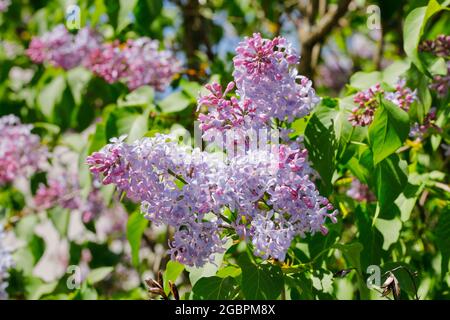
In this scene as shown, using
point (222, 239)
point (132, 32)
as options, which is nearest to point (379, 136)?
point (222, 239)

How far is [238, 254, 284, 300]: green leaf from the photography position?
1154 mm

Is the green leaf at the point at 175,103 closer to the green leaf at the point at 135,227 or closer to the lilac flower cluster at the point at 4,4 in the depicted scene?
the green leaf at the point at 135,227

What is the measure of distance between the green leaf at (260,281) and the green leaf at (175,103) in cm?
71

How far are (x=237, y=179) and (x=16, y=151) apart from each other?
1226mm

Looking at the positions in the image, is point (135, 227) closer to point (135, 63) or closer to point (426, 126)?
point (135, 63)

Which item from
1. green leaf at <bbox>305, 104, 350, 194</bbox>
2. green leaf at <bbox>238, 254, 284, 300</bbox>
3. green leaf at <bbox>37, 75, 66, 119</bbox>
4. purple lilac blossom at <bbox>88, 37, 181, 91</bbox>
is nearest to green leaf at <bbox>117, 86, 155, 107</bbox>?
purple lilac blossom at <bbox>88, 37, 181, 91</bbox>

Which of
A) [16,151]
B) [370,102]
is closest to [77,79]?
[16,151]

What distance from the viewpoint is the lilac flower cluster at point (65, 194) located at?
7.66ft

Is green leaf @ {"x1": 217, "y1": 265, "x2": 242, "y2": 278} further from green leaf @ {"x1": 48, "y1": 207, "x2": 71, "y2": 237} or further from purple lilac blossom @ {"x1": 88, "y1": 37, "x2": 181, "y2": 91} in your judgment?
green leaf @ {"x1": 48, "y1": 207, "x2": 71, "y2": 237}

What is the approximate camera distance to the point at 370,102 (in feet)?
4.48


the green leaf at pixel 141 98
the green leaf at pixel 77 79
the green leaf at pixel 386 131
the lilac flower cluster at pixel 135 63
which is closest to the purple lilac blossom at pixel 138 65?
the lilac flower cluster at pixel 135 63

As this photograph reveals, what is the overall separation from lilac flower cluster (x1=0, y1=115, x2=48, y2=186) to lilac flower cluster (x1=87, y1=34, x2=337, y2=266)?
1.03 metres

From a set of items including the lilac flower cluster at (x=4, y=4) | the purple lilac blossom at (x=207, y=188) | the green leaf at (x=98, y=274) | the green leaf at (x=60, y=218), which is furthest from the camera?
the lilac flower cluster at (x=4, y=4)

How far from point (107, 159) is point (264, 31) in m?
1.99
